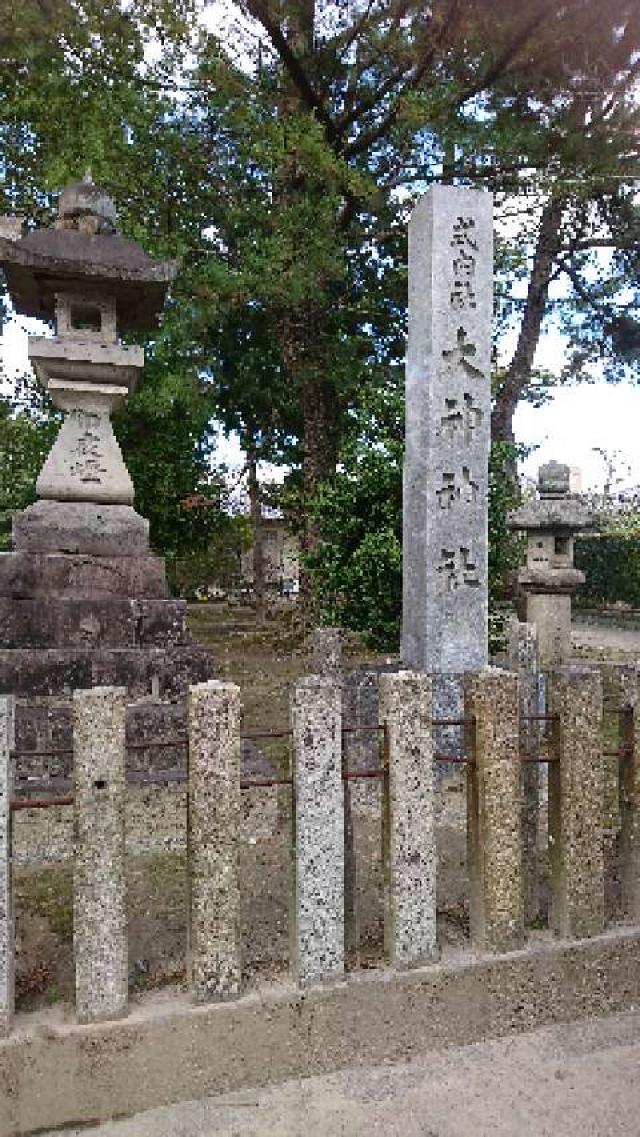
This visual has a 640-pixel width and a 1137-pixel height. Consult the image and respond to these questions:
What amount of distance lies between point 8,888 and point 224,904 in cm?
54

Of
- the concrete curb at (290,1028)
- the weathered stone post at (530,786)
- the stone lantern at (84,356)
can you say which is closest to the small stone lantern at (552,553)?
the stone lantern at (84,356)

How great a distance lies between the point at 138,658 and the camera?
4.83 meters

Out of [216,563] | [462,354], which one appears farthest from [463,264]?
[216,563]

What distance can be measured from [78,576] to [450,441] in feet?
9.14

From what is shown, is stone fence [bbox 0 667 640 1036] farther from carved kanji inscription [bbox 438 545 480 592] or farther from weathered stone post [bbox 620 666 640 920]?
carved kanji inscription [bbox 438 545 480 592]

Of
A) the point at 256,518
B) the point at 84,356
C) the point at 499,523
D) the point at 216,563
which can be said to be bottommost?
the point at 216,563

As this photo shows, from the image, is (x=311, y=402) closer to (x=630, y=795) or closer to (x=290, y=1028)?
(x=630, y=795)

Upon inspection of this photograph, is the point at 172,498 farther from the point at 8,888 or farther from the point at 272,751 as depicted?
the point at 8,888

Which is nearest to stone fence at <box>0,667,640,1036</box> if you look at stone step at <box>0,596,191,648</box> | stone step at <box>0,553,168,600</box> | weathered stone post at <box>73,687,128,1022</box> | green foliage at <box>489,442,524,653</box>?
weathered stone post at <box>73,687,128,1022</box>

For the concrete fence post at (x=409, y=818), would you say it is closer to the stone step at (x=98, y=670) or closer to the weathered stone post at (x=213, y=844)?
the weathered stone post at (x=213, y=844)

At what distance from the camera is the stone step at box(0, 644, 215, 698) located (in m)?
4.70

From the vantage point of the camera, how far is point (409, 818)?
213 centimetres

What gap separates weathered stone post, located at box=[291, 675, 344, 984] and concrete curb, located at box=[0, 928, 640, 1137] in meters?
0.10

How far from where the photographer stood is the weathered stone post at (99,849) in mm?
1897
